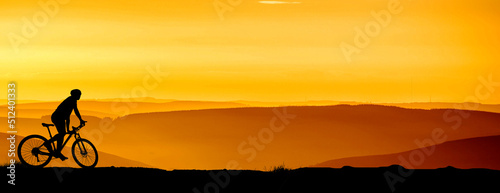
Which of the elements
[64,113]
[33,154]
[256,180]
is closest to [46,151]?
[33,154]

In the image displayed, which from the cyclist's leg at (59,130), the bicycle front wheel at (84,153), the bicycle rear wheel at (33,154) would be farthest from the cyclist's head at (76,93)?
the bicycle rear wheel at (33,154)

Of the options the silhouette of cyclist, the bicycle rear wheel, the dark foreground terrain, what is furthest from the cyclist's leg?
the dark foreground terrain

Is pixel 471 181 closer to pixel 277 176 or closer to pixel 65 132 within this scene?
pixel 277 176

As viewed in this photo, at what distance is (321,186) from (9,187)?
637 cm

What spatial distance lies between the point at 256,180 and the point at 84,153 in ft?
15.4

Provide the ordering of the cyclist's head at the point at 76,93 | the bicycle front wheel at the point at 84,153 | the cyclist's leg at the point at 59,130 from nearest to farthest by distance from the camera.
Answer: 1. the cyclist's head at the point at 76,93
2. the cyclist's leg at the point at 59,130
3. the bicycle front wheel at the point at 84,153

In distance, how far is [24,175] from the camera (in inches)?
598

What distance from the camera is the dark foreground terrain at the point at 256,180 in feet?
45.9

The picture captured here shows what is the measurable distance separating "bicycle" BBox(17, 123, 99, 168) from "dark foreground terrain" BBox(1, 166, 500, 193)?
760 mm

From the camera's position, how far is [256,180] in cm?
1479

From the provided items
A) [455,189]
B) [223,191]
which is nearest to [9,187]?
[223,191]

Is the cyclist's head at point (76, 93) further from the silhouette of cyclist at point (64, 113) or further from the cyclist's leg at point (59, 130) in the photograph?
the cyclist's leg at point (59, 130)

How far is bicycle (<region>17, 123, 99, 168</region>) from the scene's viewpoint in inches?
660

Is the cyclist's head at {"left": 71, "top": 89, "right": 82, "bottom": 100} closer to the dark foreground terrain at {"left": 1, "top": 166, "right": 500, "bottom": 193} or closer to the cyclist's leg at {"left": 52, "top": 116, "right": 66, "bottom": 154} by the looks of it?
the cyclist's leg at {"left": 52, "top": 116, "right": 66, "bottom": 154}
